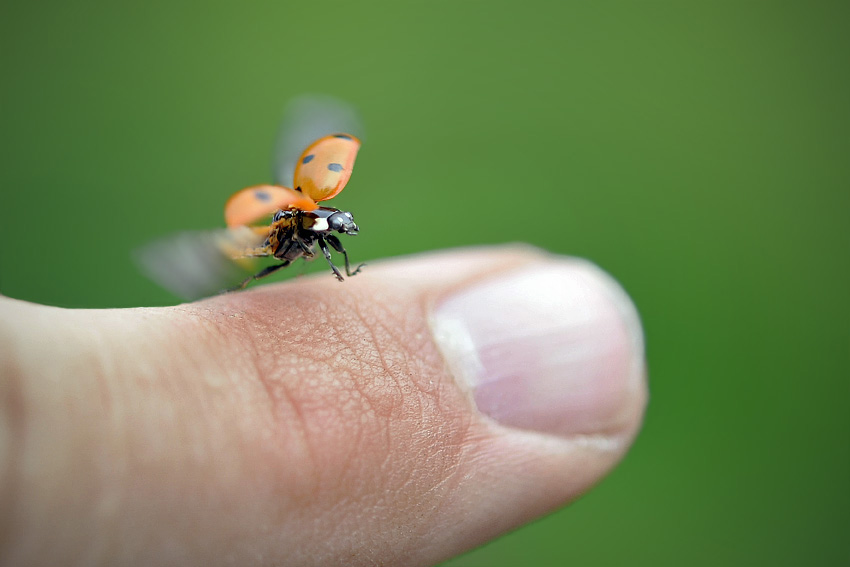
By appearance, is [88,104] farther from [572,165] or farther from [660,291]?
[660,291]

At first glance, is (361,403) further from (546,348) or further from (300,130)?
(300,130)

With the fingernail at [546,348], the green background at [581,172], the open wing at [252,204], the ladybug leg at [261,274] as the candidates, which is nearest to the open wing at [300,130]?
the ladybug leg at [261,274]

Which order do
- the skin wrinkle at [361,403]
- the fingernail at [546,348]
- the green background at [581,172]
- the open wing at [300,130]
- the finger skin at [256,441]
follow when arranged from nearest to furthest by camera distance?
1. the finger skin at [256,441]
2. the skin wrinkle at [361,403]
3. the fingernail at [546,348]
4. the open wing at [300,130]
5. the green background at [581,172]

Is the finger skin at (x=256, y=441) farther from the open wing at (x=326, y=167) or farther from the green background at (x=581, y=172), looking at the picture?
the green background at (x=581, y=172)

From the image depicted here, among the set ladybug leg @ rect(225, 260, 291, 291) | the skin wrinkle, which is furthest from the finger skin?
ladybug leg @ rect(225, 260, 291, 291)

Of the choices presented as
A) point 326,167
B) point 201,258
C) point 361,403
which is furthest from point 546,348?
point 201,258

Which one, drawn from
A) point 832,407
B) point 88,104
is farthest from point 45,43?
point 832,407

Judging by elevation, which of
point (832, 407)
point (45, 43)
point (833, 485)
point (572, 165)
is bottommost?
point (833, 485)
